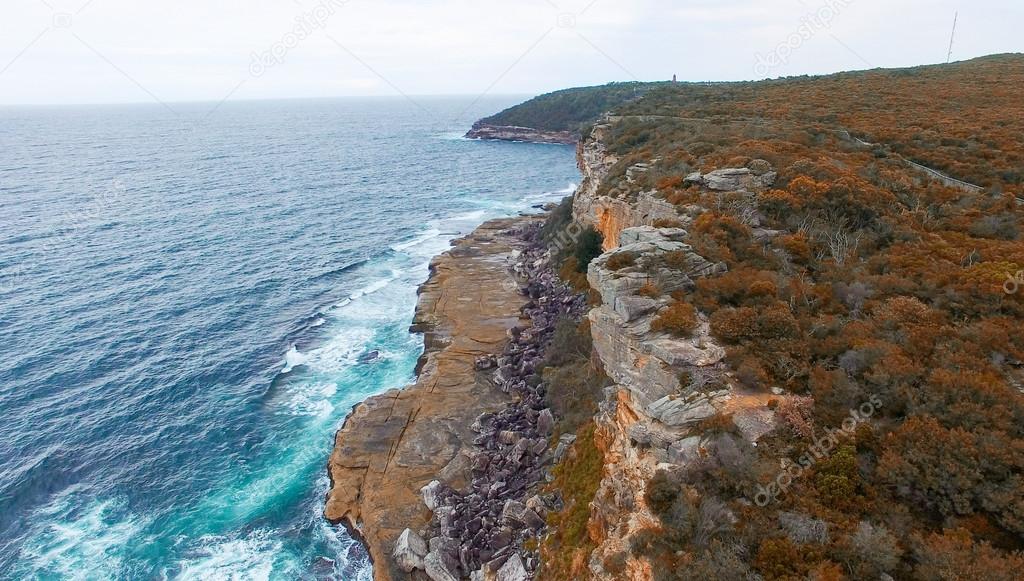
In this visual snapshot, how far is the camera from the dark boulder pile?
2470cm

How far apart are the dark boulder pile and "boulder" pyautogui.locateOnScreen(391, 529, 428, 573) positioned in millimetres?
423

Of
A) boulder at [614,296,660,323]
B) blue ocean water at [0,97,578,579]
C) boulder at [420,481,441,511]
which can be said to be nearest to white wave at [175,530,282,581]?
blue ocean water at [0,97,578,579]

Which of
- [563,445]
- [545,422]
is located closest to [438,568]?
[563,445]

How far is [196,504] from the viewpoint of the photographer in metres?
32.1

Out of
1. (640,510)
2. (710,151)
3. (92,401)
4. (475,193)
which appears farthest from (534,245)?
(640,510)

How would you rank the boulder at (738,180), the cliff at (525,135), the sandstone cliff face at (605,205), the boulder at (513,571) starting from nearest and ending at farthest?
the boulder at (513,571)
the boulder at (738,180)
the sandstone cliff face at (605,205)
the cliff at (525,135)

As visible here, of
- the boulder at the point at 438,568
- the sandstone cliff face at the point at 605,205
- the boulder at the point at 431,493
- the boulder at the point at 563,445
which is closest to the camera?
the boulder at the point at 438,568

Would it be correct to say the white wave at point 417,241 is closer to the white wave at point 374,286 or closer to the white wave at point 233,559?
the white wave at point 374,286

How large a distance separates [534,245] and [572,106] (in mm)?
135760

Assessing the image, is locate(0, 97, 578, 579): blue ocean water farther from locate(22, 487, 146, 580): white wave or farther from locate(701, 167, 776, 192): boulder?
locate(701, 167, 776, 192): boulder

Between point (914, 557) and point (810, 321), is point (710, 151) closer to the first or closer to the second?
point (810, 321)

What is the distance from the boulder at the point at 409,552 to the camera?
26297 millimetres

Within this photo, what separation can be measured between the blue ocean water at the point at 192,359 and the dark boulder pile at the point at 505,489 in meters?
5.13

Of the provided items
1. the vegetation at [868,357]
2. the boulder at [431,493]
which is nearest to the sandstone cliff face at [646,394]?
the vegetation at [868,357]
